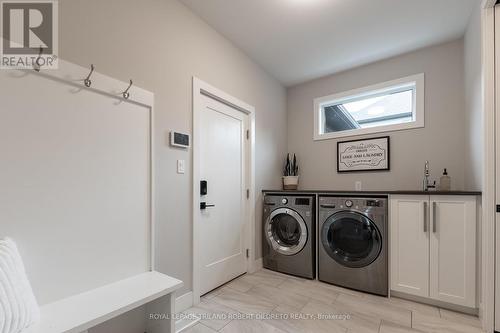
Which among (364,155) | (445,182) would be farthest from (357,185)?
(445,182)

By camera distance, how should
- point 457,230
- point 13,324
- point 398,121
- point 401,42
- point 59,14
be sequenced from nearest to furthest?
point 13,324 → point 59,14 → point 457,230 → point 401,42 → point 398,121

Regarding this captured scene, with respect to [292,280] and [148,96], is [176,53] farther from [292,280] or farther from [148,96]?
[292,280]

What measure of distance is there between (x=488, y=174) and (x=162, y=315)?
8.03 feet

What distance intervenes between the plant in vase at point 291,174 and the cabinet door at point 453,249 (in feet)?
5.17

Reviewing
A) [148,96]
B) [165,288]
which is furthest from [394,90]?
[165,288]

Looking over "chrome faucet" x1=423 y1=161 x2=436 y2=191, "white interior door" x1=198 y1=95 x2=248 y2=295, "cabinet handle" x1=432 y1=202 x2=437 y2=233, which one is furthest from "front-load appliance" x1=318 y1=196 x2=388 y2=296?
"white interior door" x1=198 y1=95 x2=248 y2=295

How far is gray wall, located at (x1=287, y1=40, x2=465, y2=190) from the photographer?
2.46m

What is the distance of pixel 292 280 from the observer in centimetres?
254

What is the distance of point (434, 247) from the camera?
6.46 feet

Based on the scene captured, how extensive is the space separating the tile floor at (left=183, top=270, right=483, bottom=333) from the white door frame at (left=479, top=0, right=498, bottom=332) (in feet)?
0.84

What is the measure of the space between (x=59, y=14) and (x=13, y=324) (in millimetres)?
1522

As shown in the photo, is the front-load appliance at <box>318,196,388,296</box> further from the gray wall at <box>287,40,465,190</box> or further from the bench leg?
the bench leg

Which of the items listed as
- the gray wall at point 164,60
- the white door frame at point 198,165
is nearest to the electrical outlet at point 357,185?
the white door frame at point 198,165

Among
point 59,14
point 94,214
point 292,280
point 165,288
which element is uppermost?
point 59,14
